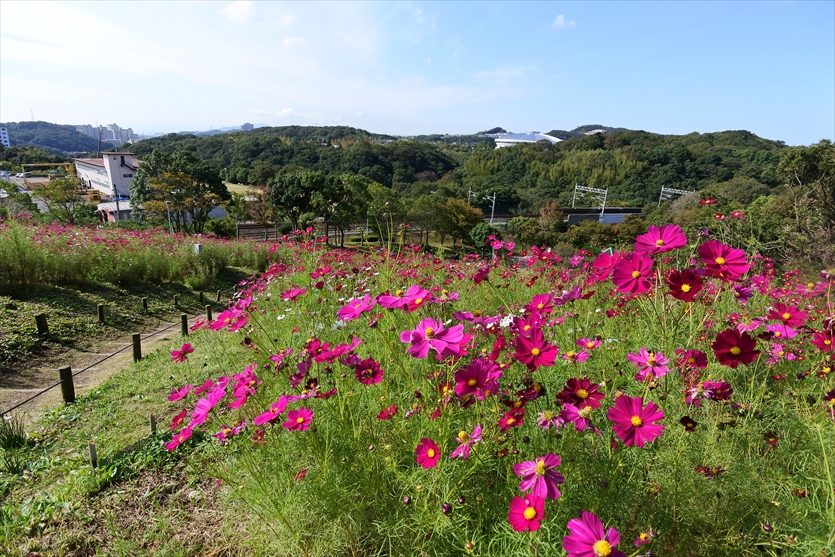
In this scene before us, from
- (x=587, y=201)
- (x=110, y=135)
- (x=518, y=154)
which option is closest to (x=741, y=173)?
(x=587, y=201)

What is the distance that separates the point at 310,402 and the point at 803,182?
14211 mm

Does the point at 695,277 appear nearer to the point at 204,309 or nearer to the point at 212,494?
the point at 212,494

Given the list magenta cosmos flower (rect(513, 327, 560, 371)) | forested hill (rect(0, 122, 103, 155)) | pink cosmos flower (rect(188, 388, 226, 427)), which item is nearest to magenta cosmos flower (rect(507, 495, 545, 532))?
magenta cosmos flower (rect(513, 327, 560, 371))

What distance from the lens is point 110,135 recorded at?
169 meters

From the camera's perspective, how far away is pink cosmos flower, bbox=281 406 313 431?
104 cm

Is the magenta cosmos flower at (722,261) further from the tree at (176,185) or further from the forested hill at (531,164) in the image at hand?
the forested hill at (531,164)

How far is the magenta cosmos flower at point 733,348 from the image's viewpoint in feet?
2.99

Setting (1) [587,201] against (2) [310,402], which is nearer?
(2) [310,402]

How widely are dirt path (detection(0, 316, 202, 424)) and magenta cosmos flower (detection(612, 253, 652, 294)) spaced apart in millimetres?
3902

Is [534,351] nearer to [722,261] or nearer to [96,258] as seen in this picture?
[722,261]

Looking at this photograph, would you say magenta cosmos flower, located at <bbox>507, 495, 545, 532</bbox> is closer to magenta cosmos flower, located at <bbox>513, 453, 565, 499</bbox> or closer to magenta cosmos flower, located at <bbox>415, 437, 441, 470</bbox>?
magenta cosmos flower, located at <bbox>513, 453, 565, 499</bbox>

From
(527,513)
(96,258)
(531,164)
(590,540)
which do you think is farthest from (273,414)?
(531,164)

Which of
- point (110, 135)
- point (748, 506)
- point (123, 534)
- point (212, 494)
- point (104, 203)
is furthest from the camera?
point (110, 135)

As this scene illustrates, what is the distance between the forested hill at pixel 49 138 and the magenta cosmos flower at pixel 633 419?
141007 millimetres
